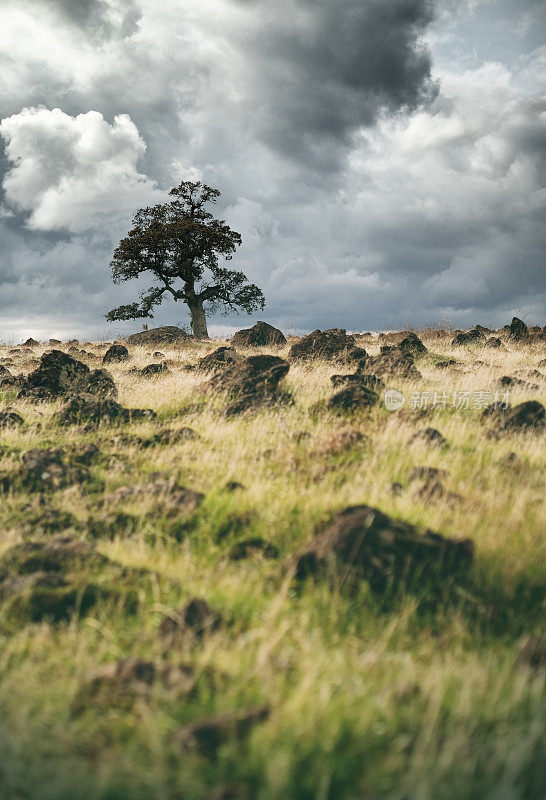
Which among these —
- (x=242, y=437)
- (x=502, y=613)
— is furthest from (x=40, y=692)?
(x=242, y=437)

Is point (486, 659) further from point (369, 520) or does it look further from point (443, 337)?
point (443, 337)

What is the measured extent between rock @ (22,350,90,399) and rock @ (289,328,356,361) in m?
7.95

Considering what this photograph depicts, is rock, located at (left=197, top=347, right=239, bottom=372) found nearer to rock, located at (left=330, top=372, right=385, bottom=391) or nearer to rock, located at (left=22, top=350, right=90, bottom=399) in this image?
rock, located at (left=22, top=350, right=90, bottom=399)

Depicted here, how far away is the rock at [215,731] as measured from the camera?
2.42 m

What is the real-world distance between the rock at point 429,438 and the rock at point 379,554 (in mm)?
3504

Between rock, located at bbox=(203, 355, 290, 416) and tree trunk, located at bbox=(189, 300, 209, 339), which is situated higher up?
tree trunk, located at bbox=(189, 300, 209, 339)

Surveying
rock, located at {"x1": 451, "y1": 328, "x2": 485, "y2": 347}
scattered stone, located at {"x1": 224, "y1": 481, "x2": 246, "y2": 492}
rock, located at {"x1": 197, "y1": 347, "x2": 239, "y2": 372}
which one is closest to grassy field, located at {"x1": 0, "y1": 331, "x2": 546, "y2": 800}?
scattered stone, located at {"x1": 224, "y1": 481, "x2": 246, "y2": 492}

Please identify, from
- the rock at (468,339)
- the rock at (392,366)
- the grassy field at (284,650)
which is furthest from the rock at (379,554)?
the rock at (468,339)

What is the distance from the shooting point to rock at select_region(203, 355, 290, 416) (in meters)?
11.9

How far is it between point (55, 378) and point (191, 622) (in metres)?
12.4

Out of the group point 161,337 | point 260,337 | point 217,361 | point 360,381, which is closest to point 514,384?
point 360,381

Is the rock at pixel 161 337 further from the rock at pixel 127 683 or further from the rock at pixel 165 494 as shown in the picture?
the rock at pixel 127 683

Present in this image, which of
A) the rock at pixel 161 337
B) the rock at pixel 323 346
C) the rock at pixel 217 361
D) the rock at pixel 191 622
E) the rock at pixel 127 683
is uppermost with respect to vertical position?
the rock at pixel 161 337

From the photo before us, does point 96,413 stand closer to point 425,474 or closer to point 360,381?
point 360,381
